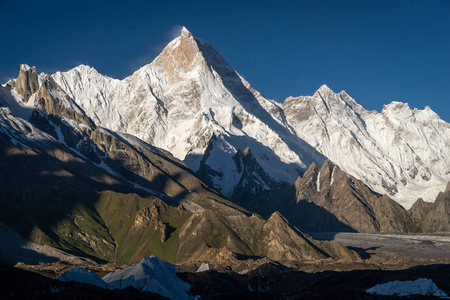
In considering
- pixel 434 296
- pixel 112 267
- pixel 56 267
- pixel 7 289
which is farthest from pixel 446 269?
pixel 56 267

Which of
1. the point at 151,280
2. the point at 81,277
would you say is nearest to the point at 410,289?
the point at 151,280

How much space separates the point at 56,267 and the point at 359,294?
349 feet

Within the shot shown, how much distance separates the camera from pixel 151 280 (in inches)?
4493

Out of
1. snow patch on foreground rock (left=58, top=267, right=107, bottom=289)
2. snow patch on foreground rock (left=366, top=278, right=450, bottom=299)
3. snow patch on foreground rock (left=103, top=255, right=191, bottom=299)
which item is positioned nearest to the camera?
snow patch on foreground rock (left=366, top=278, right=450, bottom=299)

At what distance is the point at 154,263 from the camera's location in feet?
406

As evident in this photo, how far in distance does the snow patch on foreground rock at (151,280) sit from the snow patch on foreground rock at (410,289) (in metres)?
46.5

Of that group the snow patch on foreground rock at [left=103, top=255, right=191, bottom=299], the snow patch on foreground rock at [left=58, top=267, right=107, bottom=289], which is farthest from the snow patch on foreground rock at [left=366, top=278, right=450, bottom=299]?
the snow patch on foreground rock at [left=58, top=267, right=107, bottom=289]

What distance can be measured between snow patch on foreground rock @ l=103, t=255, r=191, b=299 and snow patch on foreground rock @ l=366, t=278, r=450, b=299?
152ft

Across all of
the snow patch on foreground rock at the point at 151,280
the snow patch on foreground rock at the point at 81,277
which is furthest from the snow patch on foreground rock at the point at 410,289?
the snow patch on foreground rock at the point at 81,277

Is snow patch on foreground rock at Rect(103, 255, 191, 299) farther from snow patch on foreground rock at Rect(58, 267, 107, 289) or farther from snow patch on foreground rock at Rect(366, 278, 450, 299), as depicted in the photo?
snow patch on foreground rock at Rect(366, 278, 450, 299)

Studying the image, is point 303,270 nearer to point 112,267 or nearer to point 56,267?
point 112,267

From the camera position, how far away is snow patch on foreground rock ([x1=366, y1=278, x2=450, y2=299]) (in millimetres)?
78688

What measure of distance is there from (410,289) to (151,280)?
5745cm

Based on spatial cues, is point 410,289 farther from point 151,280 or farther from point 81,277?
point 81,277
